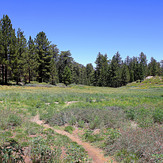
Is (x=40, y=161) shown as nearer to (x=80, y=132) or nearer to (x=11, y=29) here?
(x=80, y=132)

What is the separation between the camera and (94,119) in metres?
8.00

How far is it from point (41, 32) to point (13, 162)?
157 ft

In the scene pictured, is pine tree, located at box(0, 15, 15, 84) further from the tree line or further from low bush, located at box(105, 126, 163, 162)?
low bush, located at box(105, 126, 163, 162)

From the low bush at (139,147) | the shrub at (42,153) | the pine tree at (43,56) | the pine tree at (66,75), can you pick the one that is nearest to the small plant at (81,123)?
the low bush at (139,147)

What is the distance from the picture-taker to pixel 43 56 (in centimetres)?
4875

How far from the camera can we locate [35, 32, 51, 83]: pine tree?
47.1m

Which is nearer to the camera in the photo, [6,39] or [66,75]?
[6,39]

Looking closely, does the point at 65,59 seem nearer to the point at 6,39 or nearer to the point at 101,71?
the point at 101,71

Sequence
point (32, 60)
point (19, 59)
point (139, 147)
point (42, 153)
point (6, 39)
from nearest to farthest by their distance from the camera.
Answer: point (42, 153) → point (139, 147) → point (6, 39) → point (19, 59) → point (32, 60)

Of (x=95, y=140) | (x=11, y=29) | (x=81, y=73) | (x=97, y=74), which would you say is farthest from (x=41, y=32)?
(x=81, y=73)

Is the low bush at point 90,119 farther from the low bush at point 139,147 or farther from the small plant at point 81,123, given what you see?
the low bush at point 139,147

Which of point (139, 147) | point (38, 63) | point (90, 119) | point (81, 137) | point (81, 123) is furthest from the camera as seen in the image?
point (38, 63)

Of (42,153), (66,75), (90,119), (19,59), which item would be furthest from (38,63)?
(42,153)

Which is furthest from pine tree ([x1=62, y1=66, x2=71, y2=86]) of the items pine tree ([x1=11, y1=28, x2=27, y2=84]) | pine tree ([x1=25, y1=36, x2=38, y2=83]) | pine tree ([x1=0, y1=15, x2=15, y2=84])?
pine tree ([x1=0, y1=15, x2=15, y2=84])
